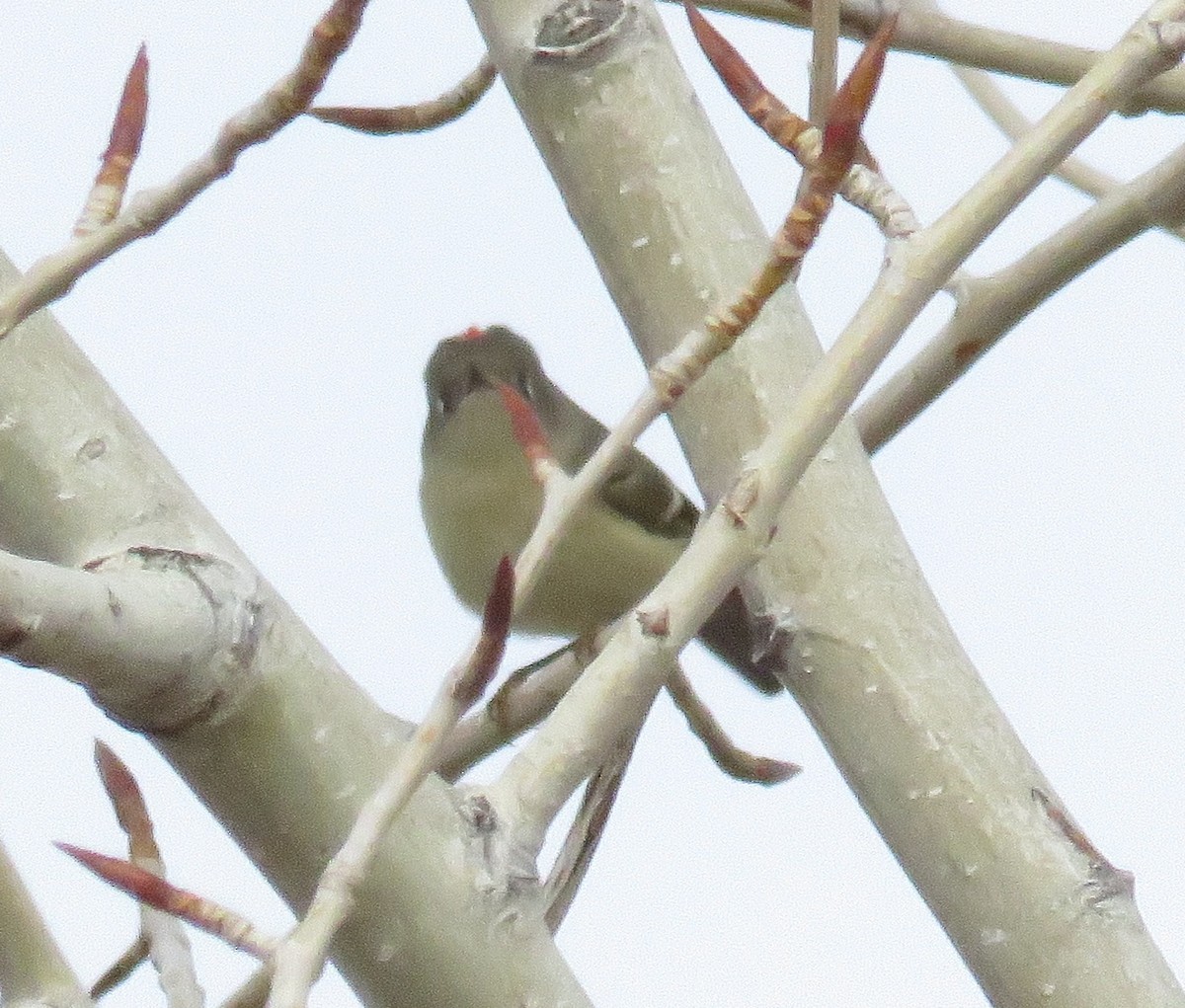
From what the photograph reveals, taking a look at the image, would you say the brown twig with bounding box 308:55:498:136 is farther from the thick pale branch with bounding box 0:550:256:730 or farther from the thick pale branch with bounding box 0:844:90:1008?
the thick pale branch with bounding box 0:844:90:1008

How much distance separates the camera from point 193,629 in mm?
945

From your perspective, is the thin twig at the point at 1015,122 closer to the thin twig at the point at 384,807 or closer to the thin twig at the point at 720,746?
the thin twig at the point at 720,746

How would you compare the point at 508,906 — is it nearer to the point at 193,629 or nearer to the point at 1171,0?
the point at 193,629

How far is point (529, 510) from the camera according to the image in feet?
8.20

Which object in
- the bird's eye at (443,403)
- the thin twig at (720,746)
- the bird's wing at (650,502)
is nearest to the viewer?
the thin twig at (720,746)

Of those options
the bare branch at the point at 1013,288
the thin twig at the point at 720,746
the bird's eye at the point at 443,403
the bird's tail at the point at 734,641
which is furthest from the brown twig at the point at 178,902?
the bird's eye at the point at 443,403

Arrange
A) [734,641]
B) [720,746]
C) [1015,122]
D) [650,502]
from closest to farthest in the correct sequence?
[720,746]
[1015,122]
[734,641]
[650,502]

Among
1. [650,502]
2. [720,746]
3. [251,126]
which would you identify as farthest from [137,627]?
[650,502]

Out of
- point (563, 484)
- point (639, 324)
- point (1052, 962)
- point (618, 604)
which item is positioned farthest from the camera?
point (618, 604)

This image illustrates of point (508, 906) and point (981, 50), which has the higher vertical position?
point (981, 50)

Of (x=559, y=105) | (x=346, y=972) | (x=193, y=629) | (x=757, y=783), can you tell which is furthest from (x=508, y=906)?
(x=559, y=105)

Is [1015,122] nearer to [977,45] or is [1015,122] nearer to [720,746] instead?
[977,45]

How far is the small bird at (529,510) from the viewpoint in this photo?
8.11 feet

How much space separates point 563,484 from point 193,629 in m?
0.20
